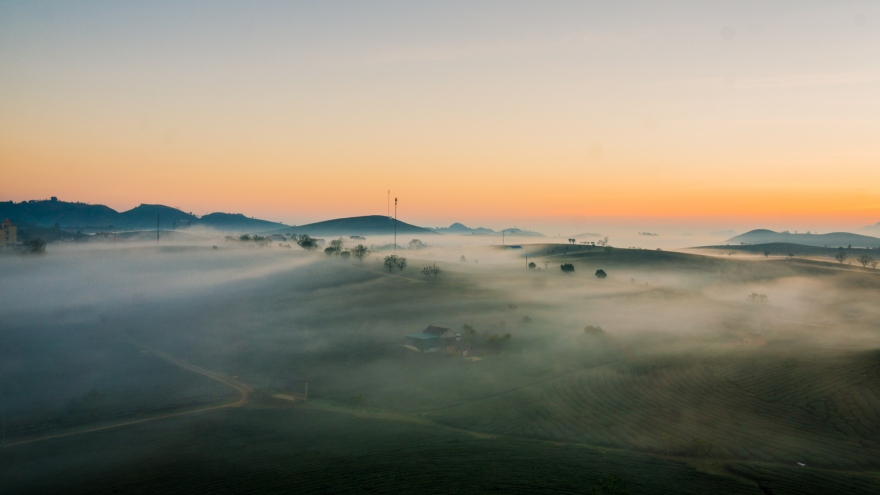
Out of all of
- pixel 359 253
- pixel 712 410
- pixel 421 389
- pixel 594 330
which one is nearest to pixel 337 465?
pixel 421 389

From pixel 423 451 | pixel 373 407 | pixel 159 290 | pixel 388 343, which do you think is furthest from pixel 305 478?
pixel 159 290

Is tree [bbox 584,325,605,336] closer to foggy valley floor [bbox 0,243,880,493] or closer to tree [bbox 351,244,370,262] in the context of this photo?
foggy valley floor [bbox 0,243,880,493]

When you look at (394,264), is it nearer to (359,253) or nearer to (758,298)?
(359,253)

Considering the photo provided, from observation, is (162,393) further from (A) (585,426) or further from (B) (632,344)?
(B) (632,344)

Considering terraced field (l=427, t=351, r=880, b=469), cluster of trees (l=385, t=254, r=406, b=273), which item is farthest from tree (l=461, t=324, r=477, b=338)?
cluster of trees (l=385, t=254, r=406, b=273)

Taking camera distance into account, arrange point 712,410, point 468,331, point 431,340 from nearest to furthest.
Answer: point 712,410 → point 431,340 → point 468,331

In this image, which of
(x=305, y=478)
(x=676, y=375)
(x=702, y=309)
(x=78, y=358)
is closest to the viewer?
(x=305, y=478)
